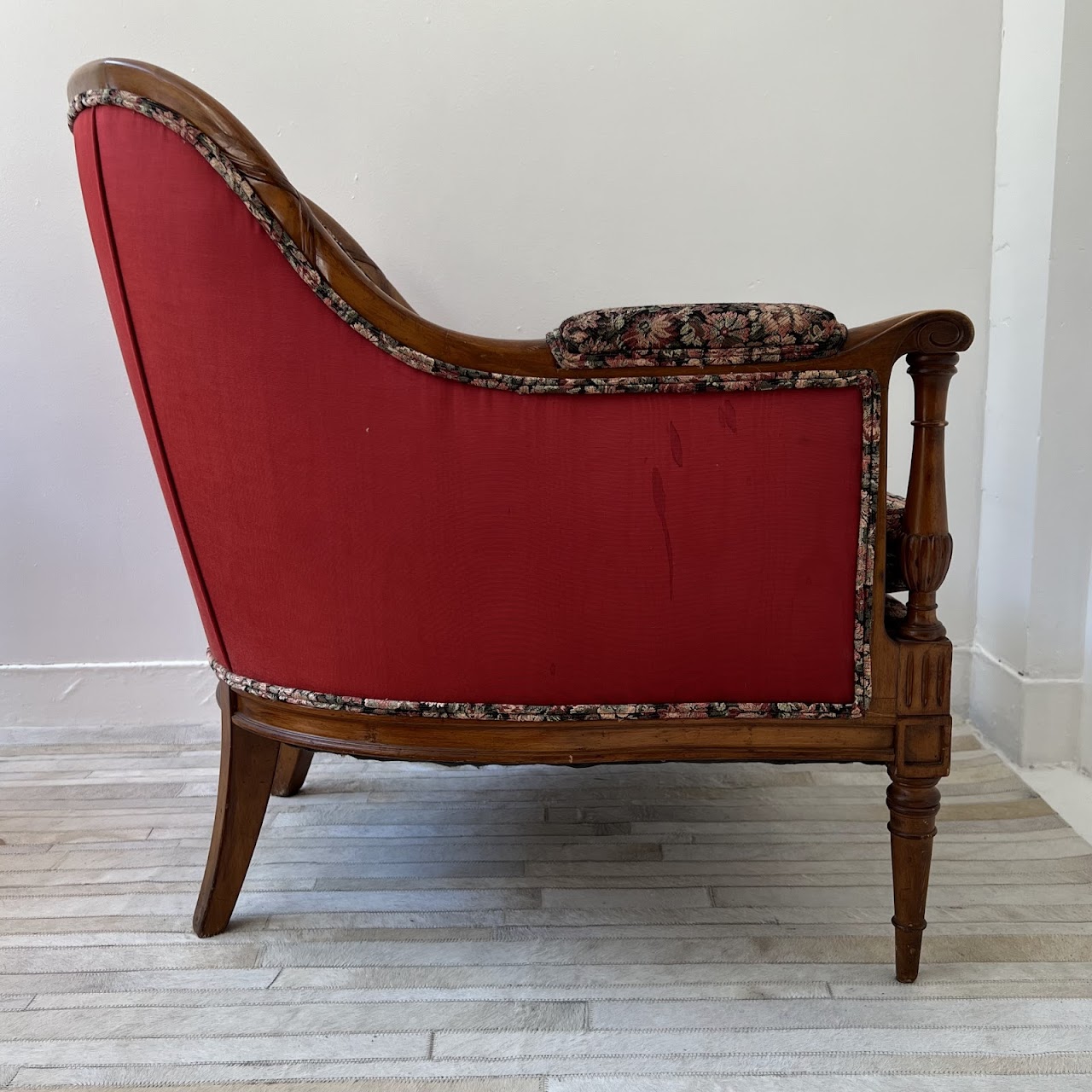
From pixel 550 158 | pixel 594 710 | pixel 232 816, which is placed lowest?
pixel 232 816

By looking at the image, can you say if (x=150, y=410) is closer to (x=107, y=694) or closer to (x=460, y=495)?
(x=460, y=495)

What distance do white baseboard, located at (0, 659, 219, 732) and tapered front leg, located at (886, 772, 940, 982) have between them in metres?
1.35

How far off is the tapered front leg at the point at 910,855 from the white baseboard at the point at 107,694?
53.0 inches

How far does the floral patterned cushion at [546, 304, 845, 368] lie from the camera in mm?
840

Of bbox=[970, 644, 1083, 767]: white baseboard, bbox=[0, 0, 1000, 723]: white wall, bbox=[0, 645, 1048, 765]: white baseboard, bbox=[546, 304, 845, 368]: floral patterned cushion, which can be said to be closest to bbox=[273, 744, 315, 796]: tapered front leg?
bbox=[0, 645, 1048, 765]: white baseboard

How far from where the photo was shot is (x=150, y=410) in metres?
0.94

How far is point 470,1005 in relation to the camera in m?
0.93

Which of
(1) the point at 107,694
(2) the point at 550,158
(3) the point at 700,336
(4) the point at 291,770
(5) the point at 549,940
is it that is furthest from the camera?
(1) the point at 107,694

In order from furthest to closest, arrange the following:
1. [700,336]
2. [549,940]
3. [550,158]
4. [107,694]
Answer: [107,694] → [550,158] → [549,940] → [700,336]

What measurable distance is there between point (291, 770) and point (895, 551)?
3.46ft

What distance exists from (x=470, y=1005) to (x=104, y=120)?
1007 mm

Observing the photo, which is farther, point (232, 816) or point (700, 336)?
point (232, 816)

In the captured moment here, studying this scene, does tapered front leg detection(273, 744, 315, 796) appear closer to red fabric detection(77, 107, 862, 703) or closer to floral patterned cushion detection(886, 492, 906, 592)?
red fabric detection(77, 107, 862, 703)

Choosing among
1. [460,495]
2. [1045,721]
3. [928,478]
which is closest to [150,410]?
[460,495]
